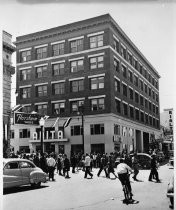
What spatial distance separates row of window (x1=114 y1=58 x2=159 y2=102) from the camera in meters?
12.5

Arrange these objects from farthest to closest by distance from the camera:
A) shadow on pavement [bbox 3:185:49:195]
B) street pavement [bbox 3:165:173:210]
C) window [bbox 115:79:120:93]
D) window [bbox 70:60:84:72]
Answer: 1. window [bbox 115:79:120:93]
2. window [bbox 70:60:84:72]
3. shadow on pavement [bbox 3:185:49:195]
4. street pavement [bbox 3:165:173:210]

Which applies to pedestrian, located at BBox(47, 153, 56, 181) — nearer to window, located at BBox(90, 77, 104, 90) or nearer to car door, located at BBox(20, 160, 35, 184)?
car door, located at BBox(20, 160, 35, 184)

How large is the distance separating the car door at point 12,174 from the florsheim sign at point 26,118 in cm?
158

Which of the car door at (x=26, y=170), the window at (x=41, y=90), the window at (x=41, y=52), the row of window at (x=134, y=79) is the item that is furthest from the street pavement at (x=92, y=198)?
the window at (x=41, y=52)

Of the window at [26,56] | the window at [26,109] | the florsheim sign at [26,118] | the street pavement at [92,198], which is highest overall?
the window at [26,56]

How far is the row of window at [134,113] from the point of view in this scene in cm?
1280

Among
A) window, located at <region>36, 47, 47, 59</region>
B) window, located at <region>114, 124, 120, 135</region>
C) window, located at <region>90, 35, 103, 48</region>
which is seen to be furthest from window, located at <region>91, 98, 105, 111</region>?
window, located at <region>36, 47, 47, 59</region>

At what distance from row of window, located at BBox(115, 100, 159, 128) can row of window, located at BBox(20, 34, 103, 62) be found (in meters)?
2.35

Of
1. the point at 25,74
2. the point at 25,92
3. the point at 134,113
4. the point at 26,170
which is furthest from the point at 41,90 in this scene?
the point at 134,113

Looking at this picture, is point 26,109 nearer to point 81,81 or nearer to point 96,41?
point 81,81

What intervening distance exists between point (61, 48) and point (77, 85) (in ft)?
5.15

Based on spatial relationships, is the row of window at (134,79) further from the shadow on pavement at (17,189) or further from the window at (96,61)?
the shadow on pavement at (17,189)

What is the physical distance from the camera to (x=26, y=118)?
1265 cm

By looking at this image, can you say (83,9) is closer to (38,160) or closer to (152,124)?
(152,124)
